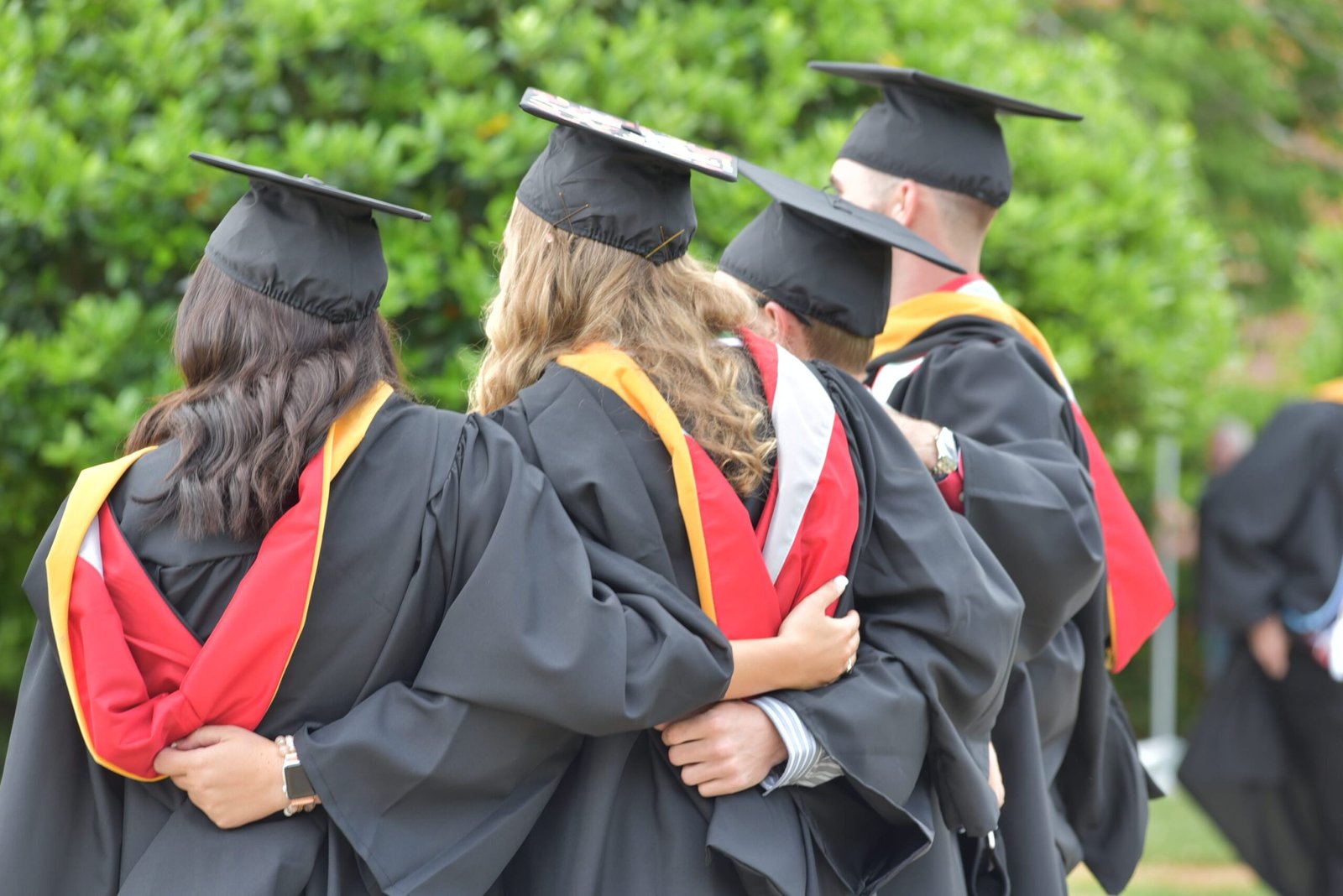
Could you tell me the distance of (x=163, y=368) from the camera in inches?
135

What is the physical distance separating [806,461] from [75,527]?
1.12 meters

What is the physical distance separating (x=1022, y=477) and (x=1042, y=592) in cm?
23

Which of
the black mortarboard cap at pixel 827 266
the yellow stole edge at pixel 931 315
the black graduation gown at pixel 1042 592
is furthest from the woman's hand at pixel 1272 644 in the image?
the black mortarboard cap at pixel 827 266

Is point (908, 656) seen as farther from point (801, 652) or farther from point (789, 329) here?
point (789, 329)

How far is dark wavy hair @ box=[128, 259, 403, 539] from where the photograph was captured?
6.98 feet

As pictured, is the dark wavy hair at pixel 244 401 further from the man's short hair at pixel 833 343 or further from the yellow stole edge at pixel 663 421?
the man's short hair at pixel 833 343

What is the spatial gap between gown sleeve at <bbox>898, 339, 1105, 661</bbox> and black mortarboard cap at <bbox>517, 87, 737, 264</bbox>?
2.70 feet

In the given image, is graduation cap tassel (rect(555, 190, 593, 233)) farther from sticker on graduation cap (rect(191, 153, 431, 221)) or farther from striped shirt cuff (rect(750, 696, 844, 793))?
striped shirt cuff (rect(750, 696, 844, 793))

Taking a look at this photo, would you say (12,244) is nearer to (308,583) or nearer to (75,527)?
(75,527)

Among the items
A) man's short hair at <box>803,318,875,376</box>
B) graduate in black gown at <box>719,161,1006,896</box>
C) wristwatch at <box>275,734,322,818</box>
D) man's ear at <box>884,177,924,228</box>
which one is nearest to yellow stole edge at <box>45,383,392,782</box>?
wristwatch at <box>275,734,322,818</box>

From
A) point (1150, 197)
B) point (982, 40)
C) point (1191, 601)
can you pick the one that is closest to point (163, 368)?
point (982, 40)

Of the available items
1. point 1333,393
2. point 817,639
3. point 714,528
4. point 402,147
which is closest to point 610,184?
point 714,528

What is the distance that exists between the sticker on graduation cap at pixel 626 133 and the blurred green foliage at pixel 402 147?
1168 mm

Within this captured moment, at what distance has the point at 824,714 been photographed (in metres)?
2.36
